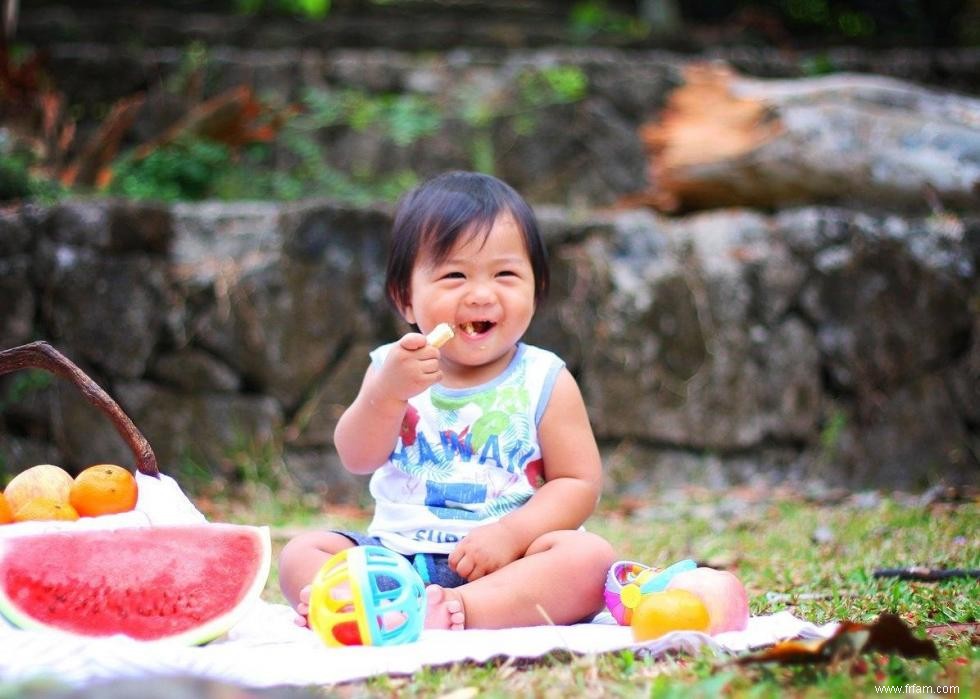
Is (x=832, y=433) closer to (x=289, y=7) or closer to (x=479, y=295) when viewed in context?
(x=479, y=295)

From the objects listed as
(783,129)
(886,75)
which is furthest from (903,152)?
(886,75)

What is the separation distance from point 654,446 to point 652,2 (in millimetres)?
5053

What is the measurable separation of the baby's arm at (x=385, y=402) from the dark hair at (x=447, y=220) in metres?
0.27

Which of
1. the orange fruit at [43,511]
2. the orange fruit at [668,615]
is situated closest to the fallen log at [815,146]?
the orange fruit at [668,615]

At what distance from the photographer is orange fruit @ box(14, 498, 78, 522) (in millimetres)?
2286

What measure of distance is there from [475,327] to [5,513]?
3.94ft

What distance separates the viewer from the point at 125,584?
2.10 metres

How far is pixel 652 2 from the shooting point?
8.82 m

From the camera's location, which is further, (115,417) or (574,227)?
(574,227)

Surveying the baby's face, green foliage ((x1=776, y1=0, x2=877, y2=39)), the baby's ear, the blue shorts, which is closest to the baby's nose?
the baby's face

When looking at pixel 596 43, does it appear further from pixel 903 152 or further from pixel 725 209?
pixel 903 152

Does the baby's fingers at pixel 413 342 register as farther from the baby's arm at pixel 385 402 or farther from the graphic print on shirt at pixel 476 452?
the graphic print on shirt at pixel 476 452

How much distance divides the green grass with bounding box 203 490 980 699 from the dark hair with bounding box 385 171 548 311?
1051mm

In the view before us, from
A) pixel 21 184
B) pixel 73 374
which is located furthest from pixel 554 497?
pixel 21 184
